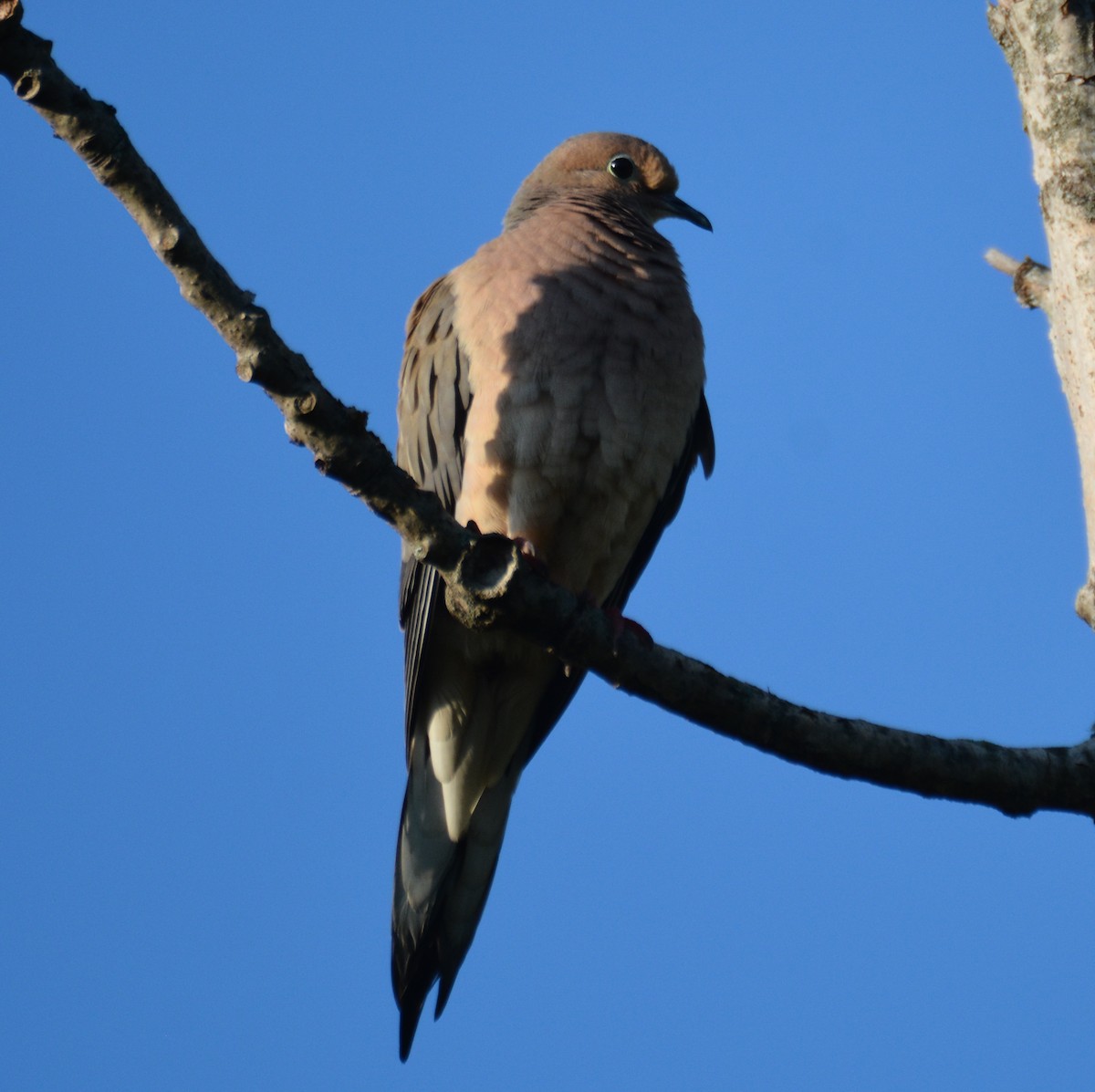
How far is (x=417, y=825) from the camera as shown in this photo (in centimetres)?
473

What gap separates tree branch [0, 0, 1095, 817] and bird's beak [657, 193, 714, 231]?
2907 millimetres

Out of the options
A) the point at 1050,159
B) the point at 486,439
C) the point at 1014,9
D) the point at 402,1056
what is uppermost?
the point at 1014,9

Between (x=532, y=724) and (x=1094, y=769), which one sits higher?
(x=532, y=724)

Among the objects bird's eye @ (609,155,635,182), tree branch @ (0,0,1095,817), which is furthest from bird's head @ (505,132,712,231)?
tree branch @ (0,0,1095,817)

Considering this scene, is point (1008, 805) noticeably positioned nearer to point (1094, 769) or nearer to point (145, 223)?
point (1094, 769)

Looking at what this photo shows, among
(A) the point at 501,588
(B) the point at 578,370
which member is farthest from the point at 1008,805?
(B) the point at 578,370

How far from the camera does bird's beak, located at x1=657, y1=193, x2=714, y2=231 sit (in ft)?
18.9

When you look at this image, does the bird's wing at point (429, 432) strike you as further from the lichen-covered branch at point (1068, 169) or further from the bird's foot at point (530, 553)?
the lichen-covered branch at point (1068, 169)

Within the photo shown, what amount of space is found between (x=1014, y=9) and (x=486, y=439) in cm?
203

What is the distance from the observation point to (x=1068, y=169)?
353cm

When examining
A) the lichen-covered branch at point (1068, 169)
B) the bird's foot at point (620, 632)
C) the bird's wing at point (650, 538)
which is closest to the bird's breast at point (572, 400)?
the bird's wing at point (650, 538)

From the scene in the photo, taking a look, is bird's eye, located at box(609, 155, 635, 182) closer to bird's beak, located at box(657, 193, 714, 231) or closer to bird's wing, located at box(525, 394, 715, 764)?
bird's beak, located at box(657, 193, 714, 231)

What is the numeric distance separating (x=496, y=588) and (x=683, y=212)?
124 inches

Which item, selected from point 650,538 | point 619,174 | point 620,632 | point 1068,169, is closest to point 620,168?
point 619,174
